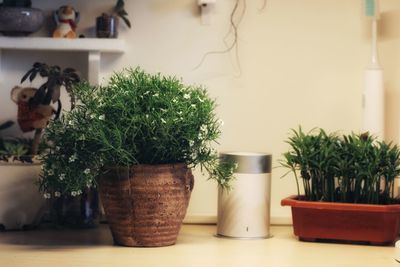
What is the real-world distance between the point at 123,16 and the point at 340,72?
526mm

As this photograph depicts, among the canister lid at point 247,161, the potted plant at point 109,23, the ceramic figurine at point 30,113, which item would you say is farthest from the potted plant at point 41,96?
the canister lid at point 247,161

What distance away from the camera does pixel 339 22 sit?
1.86 m

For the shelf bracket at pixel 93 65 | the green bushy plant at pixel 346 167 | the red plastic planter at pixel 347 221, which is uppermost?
the shelf bracket at pixel 93 65

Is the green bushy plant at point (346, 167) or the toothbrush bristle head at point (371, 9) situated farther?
the toothbrush bristle head at point (371, 9)

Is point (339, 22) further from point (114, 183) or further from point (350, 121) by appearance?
point (114, 183)

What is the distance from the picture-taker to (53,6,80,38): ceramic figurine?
1.81 m

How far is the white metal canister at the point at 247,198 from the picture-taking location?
1645 mm

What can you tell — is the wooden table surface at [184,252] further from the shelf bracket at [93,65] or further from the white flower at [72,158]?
the shelf bracket at [93,65]

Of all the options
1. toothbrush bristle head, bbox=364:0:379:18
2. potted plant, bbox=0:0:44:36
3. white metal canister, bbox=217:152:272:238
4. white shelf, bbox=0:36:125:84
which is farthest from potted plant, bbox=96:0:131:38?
toothbrush bristle head, bbox=364:0:379:18

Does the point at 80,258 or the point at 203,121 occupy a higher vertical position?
the point at 203,121

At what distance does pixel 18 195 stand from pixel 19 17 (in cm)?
39

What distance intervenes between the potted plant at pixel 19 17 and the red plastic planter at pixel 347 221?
2.26 ft

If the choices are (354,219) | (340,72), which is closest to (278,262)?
(354,219)

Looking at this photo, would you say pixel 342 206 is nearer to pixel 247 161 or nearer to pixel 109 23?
pixel 247 161
